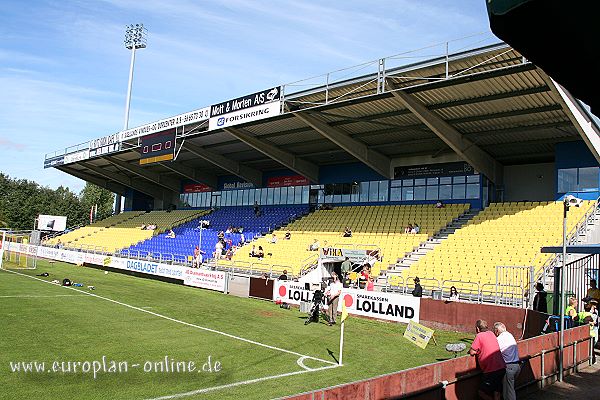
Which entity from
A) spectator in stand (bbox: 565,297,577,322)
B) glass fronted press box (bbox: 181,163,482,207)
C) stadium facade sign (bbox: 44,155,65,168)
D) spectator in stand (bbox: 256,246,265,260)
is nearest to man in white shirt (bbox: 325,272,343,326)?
spectator in stand (bbox: 565,297,577,322)

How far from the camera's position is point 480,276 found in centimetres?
2047

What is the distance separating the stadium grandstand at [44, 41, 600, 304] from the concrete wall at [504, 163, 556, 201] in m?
0.06

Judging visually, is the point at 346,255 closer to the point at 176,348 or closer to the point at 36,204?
the point at 176,348

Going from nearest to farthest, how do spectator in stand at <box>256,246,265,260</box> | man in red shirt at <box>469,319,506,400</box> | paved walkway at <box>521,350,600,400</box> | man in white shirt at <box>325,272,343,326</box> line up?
man in red shirt at <box>469,319,506,400</box> → paved walkway at <box>521,350,600,400</box> → man in white shirt at <box>325,272,343,326</box> → spectator in stand at <box>256,246,265,260</box>

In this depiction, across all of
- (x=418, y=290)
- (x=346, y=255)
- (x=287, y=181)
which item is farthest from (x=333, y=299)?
(x=287, y=181)

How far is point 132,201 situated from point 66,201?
43.9m

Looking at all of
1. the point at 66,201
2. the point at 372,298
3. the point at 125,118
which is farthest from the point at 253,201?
the point at 66,201

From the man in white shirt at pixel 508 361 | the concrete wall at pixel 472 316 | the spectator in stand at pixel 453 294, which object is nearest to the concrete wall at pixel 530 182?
the spectator in stand at pixel 453 294

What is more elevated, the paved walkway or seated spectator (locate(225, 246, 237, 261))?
seated spectator (locate(225, 246, 237, 261))

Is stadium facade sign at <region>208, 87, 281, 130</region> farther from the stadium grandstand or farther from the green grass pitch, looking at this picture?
the green grass pitch

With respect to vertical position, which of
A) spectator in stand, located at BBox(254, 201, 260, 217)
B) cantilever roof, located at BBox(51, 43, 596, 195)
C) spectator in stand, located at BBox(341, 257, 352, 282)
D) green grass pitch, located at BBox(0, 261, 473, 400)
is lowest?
green grass pitch, located at BBox(0, 261, 473, 400)

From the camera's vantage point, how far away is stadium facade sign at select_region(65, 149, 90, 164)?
47497 millimetres

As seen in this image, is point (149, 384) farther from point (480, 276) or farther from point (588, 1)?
point (480, 276)

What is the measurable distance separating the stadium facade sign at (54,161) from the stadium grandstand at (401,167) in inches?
230
